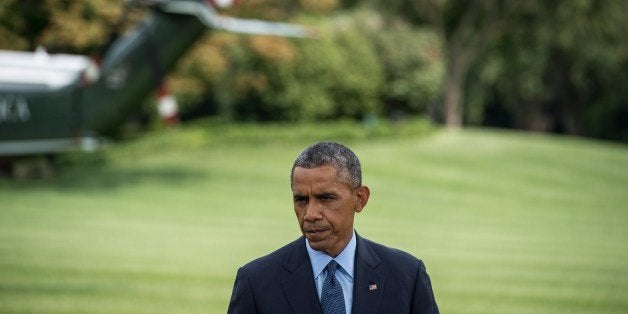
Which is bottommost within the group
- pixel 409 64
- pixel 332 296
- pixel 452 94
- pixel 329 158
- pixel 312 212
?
pixel 332 296

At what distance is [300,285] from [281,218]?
1450 cm

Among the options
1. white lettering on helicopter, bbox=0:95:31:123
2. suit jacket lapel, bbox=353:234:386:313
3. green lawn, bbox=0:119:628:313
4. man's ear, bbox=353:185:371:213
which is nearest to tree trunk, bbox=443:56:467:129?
green lawn, bbox=0:119:628:313

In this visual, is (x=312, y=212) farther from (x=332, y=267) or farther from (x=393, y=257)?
(x=393, y=257)

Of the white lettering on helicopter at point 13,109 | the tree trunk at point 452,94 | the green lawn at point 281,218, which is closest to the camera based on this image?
the green lawn at point 281,218

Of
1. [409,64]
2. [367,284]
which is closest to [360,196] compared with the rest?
[367,284]

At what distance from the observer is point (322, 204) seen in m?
2.79

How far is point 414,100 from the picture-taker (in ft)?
114

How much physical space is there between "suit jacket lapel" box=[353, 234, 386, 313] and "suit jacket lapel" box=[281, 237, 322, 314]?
133 millimetres

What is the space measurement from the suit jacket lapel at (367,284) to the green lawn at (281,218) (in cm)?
672

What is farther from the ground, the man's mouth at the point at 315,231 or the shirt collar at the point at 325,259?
the man's mouth at the point at 315,231

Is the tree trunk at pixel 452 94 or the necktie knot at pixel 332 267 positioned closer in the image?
the necktie knot at pixel 332 267

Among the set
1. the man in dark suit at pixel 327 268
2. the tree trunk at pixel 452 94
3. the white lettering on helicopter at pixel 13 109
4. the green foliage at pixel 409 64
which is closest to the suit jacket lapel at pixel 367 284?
the man in dark suit at pixel 327 268

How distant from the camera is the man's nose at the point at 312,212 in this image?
2.77 m

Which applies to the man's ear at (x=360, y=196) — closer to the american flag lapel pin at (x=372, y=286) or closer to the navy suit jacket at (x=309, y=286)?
the navy suit jacket at (x=309, y=286)
